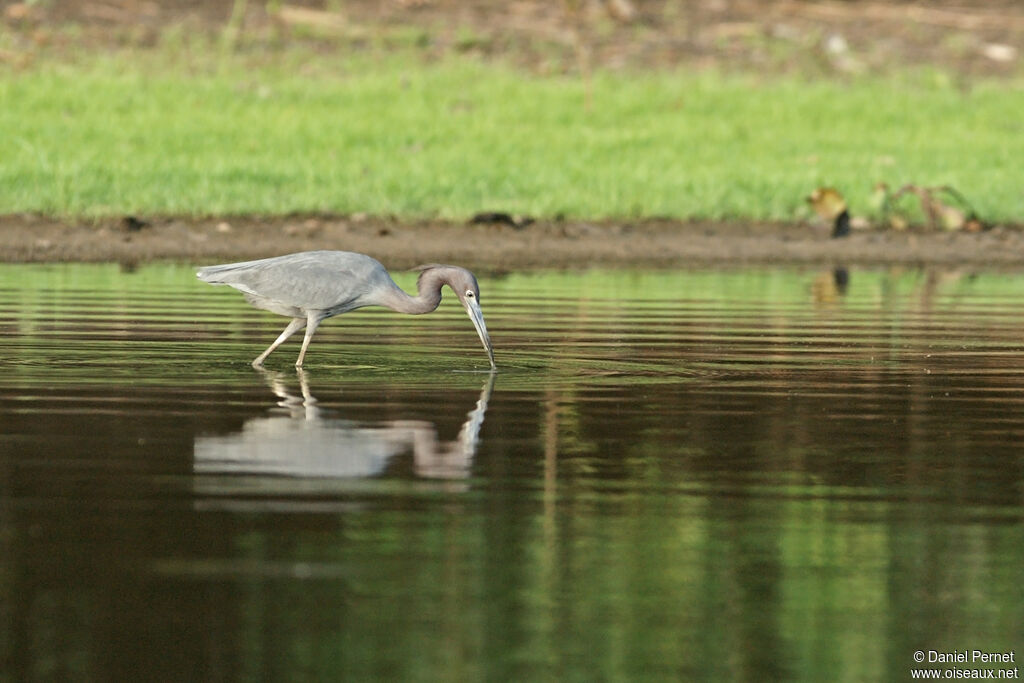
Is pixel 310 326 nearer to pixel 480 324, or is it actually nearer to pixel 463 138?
pixel 480 324

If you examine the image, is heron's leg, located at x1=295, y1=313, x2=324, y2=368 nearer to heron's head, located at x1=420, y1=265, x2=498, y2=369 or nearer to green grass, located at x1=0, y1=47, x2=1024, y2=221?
heron's head, located at x1=420, y1=265, x2=498, y2=369

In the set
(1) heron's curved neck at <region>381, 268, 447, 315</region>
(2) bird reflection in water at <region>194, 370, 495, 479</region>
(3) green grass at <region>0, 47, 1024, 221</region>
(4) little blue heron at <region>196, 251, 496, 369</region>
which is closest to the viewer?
(2) bird reflection in water at <region>194, 370, 495, 479</region>

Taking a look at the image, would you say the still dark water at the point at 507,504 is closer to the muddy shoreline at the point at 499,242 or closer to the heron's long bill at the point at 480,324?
the heron's long bill at the point at 480,324

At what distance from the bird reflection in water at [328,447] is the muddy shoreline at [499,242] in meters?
9.55

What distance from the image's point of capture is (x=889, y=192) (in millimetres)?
21766

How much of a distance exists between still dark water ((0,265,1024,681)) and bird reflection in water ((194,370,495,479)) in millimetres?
25

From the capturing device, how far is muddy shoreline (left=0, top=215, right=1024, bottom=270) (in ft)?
63.7

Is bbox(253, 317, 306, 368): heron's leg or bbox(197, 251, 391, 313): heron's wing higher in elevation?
bbox(197, 251, 391, 313): heron's wing

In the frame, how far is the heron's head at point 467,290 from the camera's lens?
37.3 ft

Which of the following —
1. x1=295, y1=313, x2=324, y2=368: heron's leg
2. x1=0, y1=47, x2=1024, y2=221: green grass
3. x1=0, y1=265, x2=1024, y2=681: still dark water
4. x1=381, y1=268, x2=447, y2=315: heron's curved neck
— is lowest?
x1=0, y1=265, x2=1024, y2=681: still dark water

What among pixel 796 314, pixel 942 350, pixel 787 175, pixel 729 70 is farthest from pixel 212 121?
pixel 942 350

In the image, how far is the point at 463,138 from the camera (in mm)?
24281

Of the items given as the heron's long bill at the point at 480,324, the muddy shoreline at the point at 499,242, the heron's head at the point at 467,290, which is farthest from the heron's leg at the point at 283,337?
the muddy shoreline at the point at 499,242

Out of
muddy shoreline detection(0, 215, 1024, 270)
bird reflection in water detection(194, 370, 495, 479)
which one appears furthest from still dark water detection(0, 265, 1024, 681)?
muddy shoreline detection(0, 215, 1024, 270)
